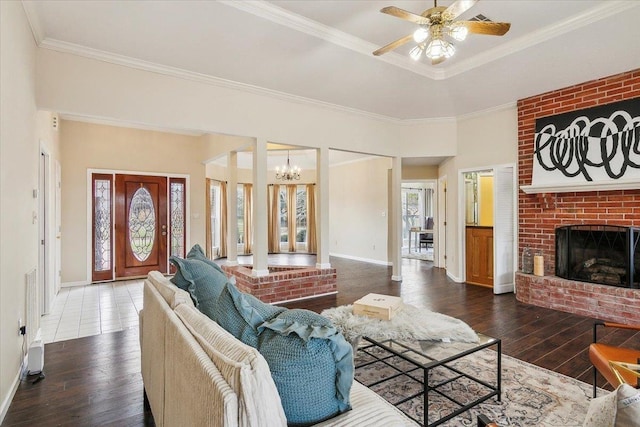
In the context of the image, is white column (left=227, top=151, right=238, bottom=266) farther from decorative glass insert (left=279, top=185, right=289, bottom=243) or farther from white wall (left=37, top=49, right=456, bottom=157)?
decorative glass insert (left=279, top=185, right=289, bottom=243)

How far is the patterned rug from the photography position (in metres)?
2.05

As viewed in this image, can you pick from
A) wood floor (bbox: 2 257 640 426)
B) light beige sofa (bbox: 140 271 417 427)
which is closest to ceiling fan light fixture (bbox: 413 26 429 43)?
light beige sofa (bbox: 140 271 417 427)

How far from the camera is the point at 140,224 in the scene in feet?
21.2

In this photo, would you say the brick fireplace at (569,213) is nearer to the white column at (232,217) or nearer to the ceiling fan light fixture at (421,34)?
the ceiling fan light fixture at (421,34)

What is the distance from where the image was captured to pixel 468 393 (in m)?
2.32

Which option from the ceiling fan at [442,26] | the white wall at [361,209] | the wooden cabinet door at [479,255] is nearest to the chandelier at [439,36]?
the ceiling fan at [442,26]

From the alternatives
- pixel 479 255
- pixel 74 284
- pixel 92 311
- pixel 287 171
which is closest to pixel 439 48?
pixel 479 255

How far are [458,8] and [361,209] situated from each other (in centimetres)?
642

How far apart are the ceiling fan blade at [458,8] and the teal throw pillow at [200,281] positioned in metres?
2.54

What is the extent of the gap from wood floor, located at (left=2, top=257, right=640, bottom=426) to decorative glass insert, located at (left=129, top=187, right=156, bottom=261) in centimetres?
318

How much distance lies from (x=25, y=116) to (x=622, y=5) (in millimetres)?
5457

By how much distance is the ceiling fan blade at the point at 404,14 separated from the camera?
244cm

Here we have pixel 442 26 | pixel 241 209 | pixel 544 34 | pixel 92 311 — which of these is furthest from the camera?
pixel 241 209

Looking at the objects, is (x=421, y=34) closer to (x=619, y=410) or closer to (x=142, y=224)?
(x=619, y=410)
